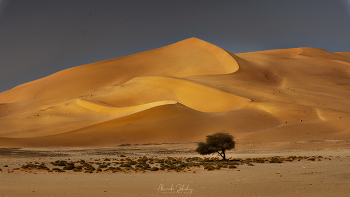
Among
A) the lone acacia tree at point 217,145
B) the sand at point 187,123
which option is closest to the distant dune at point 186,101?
the sand at point 187,123

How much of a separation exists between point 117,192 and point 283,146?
116 ft

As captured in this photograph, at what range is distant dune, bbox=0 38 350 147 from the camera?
5300 centimetres

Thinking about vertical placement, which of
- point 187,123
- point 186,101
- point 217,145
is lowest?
point 217,145

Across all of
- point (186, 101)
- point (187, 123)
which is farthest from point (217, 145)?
point (186, 101)

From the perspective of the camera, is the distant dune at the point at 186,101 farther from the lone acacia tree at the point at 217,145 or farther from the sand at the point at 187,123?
the lone acacia tree at the point at 217,145

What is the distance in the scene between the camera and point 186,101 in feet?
242

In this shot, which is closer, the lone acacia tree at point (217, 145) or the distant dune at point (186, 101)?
the lone acacia tree at point (217, 145)

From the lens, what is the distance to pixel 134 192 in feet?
48.1

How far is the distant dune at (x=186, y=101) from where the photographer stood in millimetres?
53000

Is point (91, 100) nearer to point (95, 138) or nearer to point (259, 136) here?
point (95, 138)

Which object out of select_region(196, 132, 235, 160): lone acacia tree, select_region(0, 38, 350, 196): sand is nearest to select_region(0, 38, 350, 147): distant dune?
select_region(0, 38, 350, 196): sand

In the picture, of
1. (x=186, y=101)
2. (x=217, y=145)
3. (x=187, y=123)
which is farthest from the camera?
(x=186, y=101)

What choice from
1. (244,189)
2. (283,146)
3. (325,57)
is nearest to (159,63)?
(325,57)

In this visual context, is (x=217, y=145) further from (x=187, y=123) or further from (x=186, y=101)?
(x=186, y=101)
